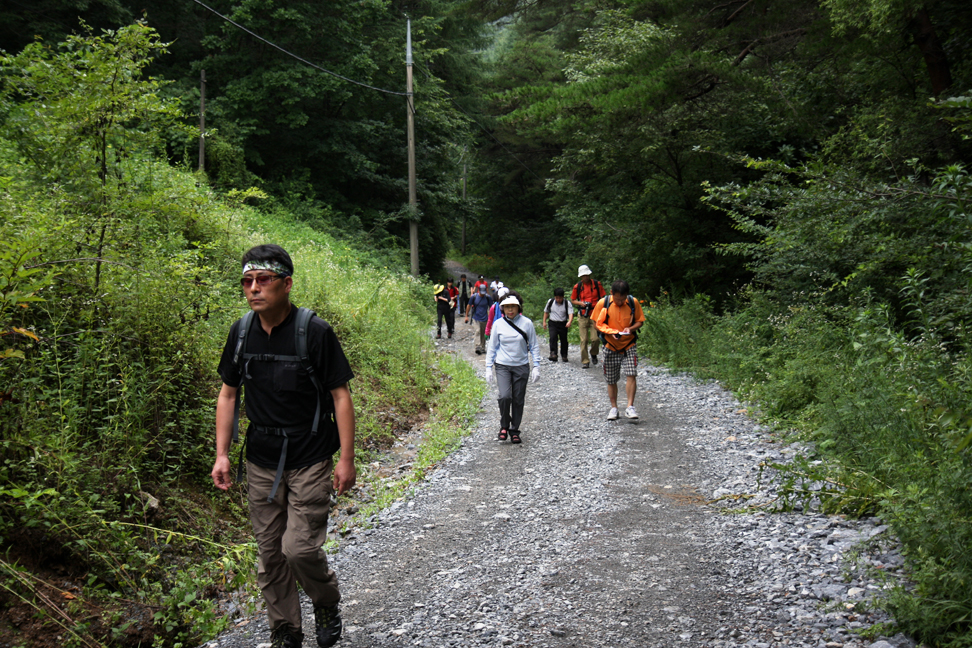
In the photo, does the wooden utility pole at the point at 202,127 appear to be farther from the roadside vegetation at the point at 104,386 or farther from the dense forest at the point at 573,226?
the roadside vegetation at the point at 104,386

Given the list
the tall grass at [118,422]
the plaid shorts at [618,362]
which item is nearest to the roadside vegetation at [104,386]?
the tall grass at [118,422]

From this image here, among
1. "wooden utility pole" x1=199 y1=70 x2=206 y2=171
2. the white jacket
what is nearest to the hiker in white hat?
the white jacket

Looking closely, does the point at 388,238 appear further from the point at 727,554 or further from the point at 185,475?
the point at 727,554

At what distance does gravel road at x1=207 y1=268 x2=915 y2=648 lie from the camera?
3.89 metres

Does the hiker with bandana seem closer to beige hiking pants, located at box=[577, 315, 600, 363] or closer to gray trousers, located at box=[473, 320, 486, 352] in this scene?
beige hiking pants, located at box=[577, 315, 600, 363]

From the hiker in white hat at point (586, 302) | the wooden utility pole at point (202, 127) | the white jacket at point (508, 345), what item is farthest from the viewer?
the wooden utility pole at point (202, 127)

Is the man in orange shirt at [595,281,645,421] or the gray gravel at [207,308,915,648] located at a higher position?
the man in orange shirt at [595,281,645,421]

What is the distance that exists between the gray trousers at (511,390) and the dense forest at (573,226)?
188 centimetres

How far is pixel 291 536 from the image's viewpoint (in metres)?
3.54

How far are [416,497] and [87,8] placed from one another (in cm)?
1925

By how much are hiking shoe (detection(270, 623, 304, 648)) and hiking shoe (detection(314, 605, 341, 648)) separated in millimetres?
131

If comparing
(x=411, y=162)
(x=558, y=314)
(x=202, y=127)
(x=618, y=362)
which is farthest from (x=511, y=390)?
(x=411, y=162)

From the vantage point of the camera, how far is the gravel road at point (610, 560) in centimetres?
389

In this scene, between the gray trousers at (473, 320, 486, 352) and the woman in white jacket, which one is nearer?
the woman in white jacket
